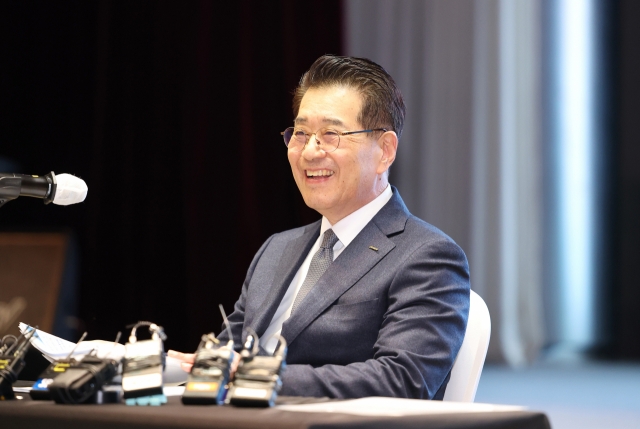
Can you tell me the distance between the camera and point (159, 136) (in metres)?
5.19

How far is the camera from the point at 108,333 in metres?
5.21

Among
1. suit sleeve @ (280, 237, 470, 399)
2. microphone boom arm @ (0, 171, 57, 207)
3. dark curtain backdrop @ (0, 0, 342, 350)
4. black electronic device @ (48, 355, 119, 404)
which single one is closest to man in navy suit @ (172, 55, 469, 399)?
suit sleeve @ (280, 237, 470, 399)

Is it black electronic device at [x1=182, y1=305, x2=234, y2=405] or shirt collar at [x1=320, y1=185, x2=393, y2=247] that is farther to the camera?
shirt collar at [x1=320, y1=185, x2=393, y2=247]

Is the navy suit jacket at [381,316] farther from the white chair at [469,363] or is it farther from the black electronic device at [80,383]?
the black electronic device at [80,383]

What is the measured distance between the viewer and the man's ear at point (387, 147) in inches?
81.4

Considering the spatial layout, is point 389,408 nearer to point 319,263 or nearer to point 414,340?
point 414,340

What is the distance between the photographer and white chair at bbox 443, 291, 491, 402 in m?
1.79

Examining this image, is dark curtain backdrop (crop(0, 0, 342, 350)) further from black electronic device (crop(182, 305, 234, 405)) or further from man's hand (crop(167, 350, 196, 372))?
black electronic device (crop(182, 305, 234, 405))

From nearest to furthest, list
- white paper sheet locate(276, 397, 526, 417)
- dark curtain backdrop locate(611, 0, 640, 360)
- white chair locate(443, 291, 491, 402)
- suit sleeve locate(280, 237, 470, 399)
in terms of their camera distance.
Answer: white paper sheet locate(276, 397, 526, 417) < suit sleeve locate(280, 237, 470, 399) < white chair locate(443, 291, 491, 402) < dark curtain backdrop locate(611, 0, 640, 360)

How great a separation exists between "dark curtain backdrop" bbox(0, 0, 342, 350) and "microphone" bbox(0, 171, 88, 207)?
3358 mm

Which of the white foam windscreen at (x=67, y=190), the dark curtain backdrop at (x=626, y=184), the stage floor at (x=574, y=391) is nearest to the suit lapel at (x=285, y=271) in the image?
the white foam windscreen at (x=67, y=190)

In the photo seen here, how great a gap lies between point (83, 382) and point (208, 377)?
18 cm

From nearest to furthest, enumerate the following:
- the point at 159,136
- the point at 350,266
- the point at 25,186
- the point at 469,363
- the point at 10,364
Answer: the point at 10,364 < the point at 25,186 < the point at 469,363 < the point at 350,266 < the point at 159,136

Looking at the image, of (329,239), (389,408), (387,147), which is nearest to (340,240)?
(329,239)
